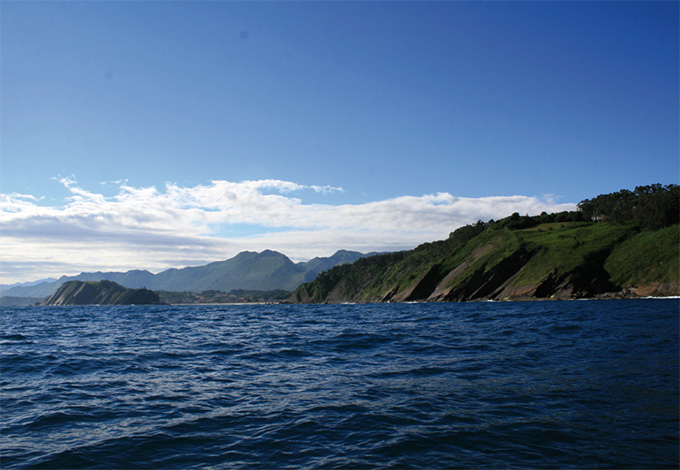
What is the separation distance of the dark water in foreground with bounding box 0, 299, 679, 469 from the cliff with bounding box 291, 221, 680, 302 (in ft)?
362

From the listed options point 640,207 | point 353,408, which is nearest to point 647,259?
point 640,207

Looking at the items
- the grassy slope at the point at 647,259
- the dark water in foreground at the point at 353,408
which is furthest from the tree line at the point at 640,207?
the dark water in foreground at the point at 353,408

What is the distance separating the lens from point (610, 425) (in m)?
10.7

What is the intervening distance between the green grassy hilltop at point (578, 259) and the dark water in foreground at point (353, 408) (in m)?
111

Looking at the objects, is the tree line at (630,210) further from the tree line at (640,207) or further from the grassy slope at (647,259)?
the grassy slope at (647,259)

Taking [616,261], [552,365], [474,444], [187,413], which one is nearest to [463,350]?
[552,365]

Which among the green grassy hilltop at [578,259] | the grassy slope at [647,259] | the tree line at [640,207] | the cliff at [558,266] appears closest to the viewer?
the grassy slope at [647,259]

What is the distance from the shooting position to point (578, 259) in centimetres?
13112

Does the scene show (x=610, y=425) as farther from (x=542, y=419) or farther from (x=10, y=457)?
(x=10, y=457)

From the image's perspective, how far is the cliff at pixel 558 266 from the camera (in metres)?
115

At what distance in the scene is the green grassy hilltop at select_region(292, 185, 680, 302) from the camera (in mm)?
116625

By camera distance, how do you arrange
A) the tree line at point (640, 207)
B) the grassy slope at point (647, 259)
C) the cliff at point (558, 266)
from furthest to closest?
the tree line at point (640, 207), the cliff at point (558, 266), the grassy slope at point (647, 259)

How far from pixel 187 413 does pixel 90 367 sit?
1158 centimetres

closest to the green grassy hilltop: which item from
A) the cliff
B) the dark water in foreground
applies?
the cliff
